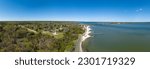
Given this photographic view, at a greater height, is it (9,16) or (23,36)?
(9,16)

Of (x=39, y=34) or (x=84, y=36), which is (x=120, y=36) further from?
(x=39, y=34)

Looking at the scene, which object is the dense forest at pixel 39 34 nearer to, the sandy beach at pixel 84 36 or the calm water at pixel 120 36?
the sandy beach at pixel 84 36

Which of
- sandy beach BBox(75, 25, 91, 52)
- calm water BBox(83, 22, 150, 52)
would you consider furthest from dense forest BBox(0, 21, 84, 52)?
calm water BBox(83, 22, 150, 52)

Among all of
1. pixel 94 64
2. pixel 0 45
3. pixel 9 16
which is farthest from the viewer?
pixel 9 16

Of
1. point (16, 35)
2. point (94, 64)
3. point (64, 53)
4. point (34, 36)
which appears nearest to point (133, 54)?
point (94, 64)

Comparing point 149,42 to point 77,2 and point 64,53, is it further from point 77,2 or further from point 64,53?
point 64,53

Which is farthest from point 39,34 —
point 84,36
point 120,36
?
point 120,36

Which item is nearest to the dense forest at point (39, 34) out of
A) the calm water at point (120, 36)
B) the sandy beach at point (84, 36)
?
the sandy beach at point (84, 36)

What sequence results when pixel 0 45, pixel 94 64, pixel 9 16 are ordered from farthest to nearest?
pixel 9 16, pixel 0 45, pixel 94 64

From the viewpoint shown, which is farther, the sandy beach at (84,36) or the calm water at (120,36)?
the calm water at (120,36)
